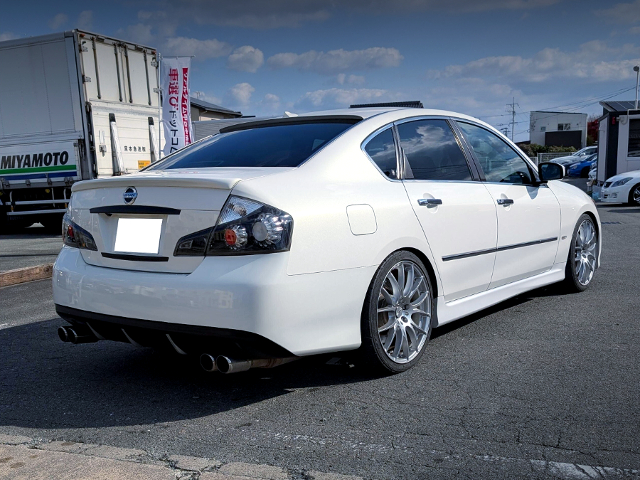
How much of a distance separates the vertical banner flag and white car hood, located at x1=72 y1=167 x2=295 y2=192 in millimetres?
11190

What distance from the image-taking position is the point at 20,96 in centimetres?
1377

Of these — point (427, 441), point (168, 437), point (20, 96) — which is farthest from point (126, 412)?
point (20, 96)

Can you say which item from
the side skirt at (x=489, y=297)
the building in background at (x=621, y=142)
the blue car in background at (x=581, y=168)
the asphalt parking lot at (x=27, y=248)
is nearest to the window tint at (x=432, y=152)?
the side skirt at (x=489, y=297)

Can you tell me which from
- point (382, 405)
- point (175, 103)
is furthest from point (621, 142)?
point (382, 405)

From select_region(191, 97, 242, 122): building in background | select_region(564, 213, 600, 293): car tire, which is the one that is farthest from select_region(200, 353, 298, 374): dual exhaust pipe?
select_region(191, 97, 242, 122): building in background

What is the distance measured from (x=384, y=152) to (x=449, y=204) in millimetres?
559

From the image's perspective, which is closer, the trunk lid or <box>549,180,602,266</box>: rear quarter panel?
the trunk lid

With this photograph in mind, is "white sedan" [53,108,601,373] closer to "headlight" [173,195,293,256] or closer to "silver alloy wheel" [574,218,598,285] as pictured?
"headlight" [173,195,293,256]

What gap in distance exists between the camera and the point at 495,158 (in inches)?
195

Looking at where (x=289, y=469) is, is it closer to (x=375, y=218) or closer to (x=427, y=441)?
(x=427, y=441)

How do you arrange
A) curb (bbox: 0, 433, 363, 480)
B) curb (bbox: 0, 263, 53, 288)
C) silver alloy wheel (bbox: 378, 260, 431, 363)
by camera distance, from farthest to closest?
1. curb (bbox: 0, 263, 53, 288)
2. silver alloy wheel (bbox: 378, 260, 431, 363)
3. curb (bbox: 0, 433, 363, 480)

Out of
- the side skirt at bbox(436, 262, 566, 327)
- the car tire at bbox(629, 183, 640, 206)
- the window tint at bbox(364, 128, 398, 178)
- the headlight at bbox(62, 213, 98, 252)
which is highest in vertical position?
the window tint at bbox(364, 128, 398, 178)

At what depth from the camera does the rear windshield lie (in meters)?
3.68

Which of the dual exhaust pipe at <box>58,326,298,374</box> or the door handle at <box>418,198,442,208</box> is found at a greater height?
the door handle at <box>418,198,442,208</box>
